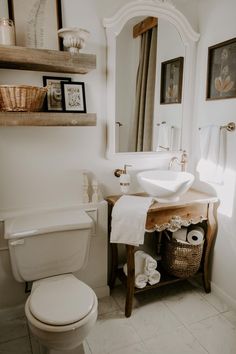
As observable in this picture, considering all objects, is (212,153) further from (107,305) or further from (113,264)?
(107,305)

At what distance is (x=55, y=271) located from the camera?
1769mm

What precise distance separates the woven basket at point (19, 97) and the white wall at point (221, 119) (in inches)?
49.2

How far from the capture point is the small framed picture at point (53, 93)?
179 cm

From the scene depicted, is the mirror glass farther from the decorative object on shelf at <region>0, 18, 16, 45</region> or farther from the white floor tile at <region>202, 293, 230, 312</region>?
the white floor tile at <region>202, 293, 230, 312</region>

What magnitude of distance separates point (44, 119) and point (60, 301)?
995 mm

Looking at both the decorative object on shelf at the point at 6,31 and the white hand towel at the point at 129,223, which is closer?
the decorative object on shelf at the point at 6,31

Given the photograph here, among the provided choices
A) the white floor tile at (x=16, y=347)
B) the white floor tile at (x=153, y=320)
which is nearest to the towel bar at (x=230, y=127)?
the white floor tile at (x=153, y=320)

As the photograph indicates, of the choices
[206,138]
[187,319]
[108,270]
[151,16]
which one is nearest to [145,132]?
[206,138]

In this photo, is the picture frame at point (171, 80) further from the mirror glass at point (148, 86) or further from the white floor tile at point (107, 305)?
the white floor tile at point (107, 305)

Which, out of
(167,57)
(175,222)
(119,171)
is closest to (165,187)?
(175,222)

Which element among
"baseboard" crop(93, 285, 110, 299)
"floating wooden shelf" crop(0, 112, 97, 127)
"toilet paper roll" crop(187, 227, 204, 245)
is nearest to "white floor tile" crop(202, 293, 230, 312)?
"toilet paper roll" crop(187, 227, 204, 245)

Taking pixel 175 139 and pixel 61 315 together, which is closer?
pixel 61 315

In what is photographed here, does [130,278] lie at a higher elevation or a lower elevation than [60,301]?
lower

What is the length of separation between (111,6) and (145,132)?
885 millimetres
